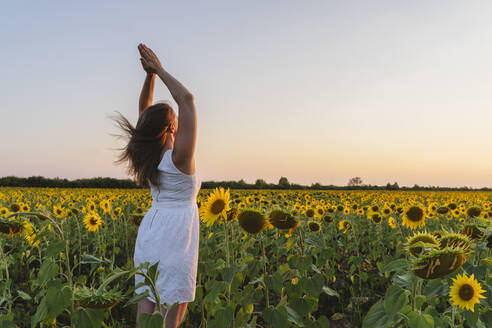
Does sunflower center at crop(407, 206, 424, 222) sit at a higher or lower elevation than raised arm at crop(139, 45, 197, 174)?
lower

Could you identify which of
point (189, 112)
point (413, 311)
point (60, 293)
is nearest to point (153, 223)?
point (189, 112)

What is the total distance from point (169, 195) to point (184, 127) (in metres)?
0.58

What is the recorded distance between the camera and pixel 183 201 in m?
2.96

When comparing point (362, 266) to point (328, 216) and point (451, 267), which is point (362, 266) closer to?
point (328, 216)

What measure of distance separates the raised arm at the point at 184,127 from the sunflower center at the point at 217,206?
319 millimetres

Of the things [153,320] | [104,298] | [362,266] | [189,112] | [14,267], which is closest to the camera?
[104,298]

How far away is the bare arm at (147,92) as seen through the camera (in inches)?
151

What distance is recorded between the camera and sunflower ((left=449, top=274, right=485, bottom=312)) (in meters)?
2.09

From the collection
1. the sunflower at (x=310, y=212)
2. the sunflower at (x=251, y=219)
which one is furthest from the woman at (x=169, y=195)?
the sunflower at (x=310, y=212)

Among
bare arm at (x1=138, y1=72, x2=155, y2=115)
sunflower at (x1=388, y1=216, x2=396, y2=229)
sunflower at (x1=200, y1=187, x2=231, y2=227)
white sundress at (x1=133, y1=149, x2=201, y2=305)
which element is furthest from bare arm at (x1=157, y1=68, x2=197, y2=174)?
sunflower at (x1=388, y1=216, x2=396, y2=229)

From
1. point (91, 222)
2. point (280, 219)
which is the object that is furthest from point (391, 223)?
point (91, 222)

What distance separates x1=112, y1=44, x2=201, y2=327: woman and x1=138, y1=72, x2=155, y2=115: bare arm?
29.3 inches

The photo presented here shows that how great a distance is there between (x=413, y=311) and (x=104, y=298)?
1442 millimetres

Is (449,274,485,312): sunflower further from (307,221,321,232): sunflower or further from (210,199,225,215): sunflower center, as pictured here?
(307,221,321,232): sunflower
